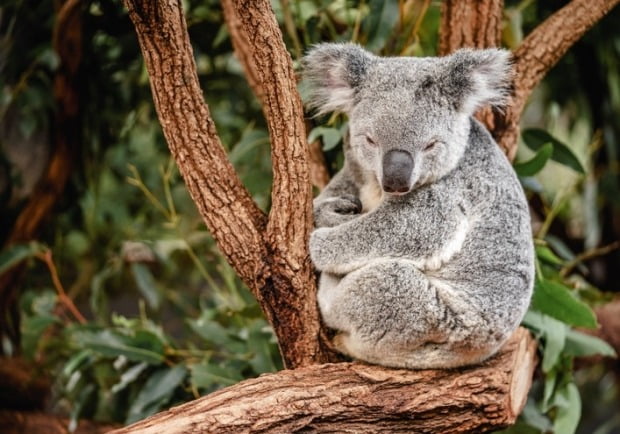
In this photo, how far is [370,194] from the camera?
9.43 ft

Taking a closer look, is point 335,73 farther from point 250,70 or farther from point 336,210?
point 250,70

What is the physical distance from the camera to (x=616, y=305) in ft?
15.0

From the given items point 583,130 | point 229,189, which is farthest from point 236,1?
point 583,130

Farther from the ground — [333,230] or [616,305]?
[333,230]

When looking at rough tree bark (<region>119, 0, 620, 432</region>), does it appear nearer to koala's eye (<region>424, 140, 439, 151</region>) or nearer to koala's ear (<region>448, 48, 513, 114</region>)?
koala's eye (<region>424, 140, 439, 151</region>)

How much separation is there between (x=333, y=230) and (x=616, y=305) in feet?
8.91

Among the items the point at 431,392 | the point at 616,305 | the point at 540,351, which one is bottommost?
the point at 616,305

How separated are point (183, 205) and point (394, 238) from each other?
271 cm

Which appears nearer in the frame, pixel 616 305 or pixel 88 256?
pixel 616 305

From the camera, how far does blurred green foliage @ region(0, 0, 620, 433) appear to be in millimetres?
3400

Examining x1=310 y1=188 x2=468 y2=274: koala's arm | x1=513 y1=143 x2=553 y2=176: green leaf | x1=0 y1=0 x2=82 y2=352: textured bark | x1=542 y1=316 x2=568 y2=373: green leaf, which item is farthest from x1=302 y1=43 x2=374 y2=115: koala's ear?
x1=0 y1=0 x2=82 y2=352: textured bark

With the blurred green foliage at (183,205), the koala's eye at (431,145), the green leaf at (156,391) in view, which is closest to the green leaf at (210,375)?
the blurred green foliage at (183,205)

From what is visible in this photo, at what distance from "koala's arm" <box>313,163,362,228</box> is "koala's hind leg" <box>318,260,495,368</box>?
254mm

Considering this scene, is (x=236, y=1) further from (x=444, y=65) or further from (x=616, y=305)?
(x=616, y=305)
